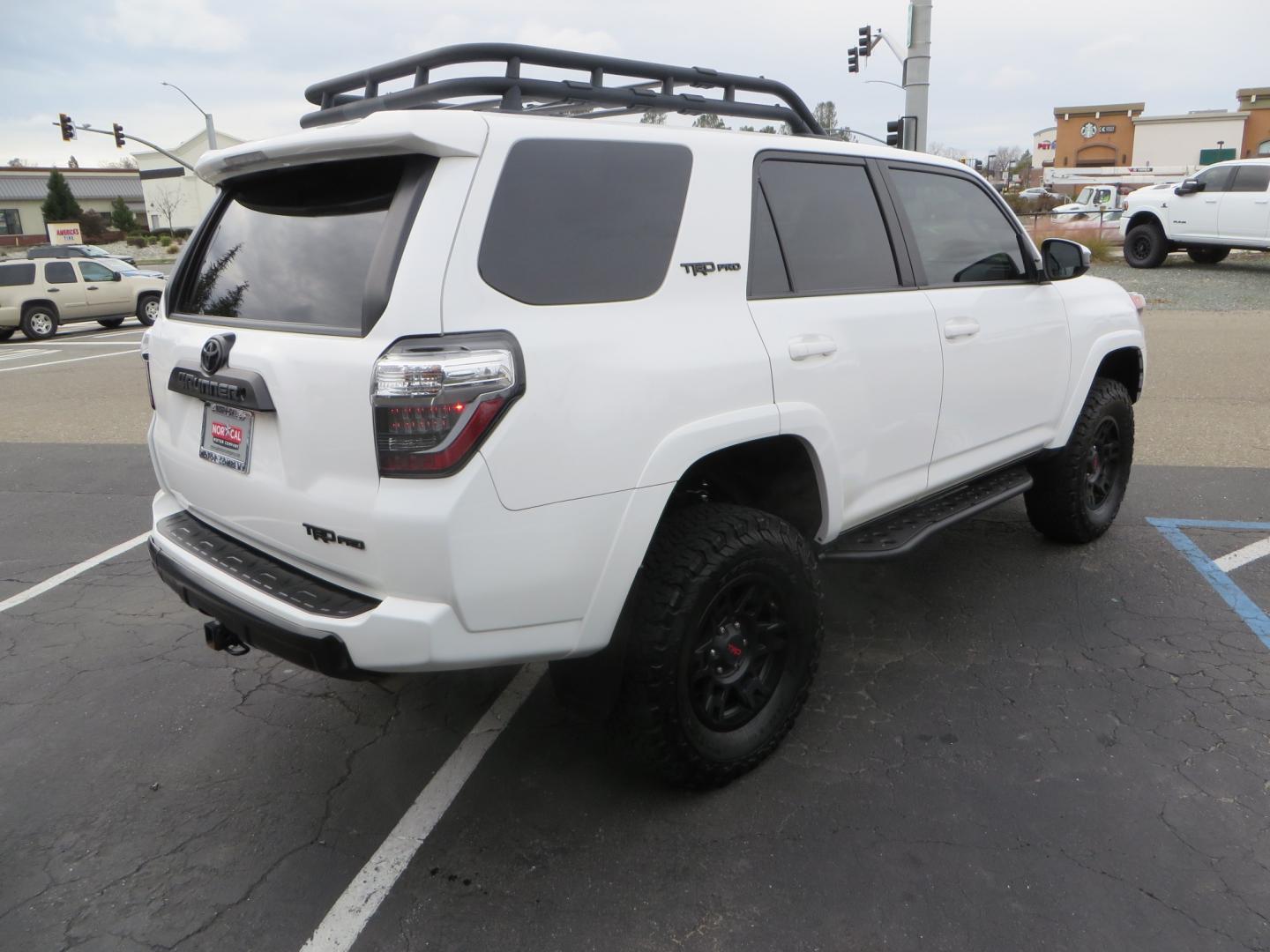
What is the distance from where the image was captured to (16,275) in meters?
18.5

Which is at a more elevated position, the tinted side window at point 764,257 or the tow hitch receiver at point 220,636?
the tinted side window at point 764,257

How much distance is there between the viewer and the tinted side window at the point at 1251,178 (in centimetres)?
1608

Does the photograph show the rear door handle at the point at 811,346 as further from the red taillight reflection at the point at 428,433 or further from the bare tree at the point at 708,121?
the red taillight reflection at the point at 428,433

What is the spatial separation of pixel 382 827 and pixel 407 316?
1519mm

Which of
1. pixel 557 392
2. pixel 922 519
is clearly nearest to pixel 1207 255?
pixel 922 519

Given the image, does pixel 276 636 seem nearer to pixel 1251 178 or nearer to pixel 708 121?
pixel 708 121

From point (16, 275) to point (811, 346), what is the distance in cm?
2020

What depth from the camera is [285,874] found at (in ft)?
8.56

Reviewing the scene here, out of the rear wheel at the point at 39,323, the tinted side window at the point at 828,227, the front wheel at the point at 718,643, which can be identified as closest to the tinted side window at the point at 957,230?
the tinted side window at the point at 828,227

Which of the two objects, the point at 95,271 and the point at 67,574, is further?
the point at 95,271

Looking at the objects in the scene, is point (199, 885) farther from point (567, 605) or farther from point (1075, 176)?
point (1075, 176)

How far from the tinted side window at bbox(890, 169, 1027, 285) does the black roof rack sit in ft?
1.55

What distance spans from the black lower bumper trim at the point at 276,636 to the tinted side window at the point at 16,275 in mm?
19291

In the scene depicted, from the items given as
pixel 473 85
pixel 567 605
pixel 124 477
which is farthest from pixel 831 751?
pixel 124 477
